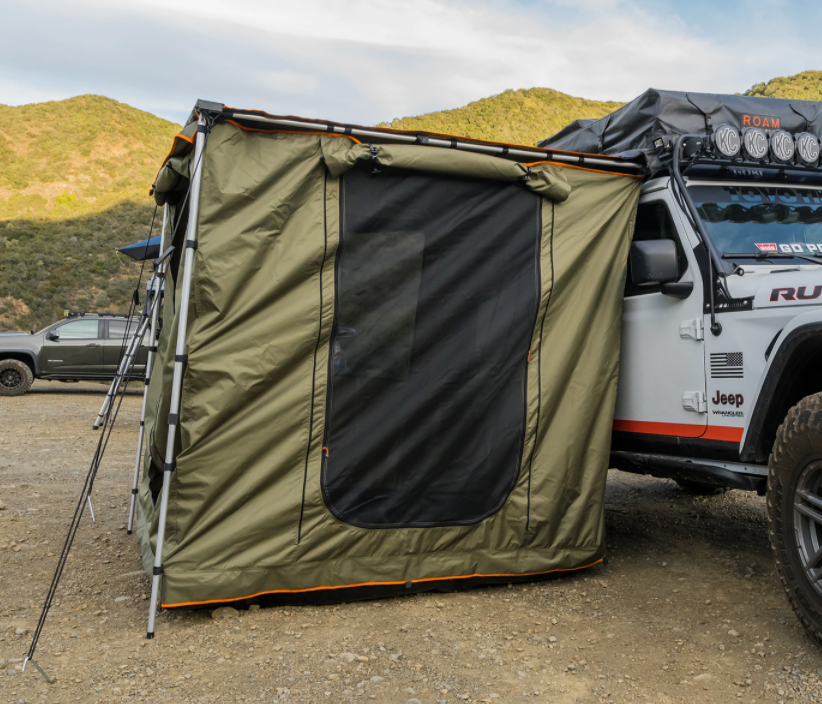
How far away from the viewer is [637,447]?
4402 mm

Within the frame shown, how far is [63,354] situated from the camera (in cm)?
1383

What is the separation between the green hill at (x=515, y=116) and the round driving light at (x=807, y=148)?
44.2m

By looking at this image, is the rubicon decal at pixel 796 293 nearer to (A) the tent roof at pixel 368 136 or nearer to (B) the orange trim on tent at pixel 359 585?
(A) the tent roof at pixel 368 136

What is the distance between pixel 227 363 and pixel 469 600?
1.87 meters

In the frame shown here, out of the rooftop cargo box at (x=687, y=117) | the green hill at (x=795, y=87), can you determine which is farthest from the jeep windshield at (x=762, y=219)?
the green hill at (x=795, y=87)

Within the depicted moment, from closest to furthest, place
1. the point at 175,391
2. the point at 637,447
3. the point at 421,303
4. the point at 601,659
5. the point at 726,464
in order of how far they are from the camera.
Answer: the point at 601,659
the point at 175,391
the point at 726,464
the point at 421,303
the point at 637,447

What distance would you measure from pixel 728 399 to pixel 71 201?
39.3 m

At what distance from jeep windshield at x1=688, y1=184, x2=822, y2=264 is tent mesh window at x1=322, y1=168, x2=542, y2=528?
3.27 feet

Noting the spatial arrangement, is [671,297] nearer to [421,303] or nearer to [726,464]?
[726,464]

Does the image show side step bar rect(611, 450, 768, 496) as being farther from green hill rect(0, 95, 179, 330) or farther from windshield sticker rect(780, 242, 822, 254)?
green hill rect(0, 95, 179, 330)

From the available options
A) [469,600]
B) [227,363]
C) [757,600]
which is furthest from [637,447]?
[227,363]

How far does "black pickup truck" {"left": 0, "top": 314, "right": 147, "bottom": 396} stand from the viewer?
13.7 m

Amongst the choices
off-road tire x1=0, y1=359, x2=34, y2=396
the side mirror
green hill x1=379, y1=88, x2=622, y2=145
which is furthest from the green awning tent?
green hill x1=379, y1=88, x2=622, y2=145

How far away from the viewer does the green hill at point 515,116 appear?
159 ft
